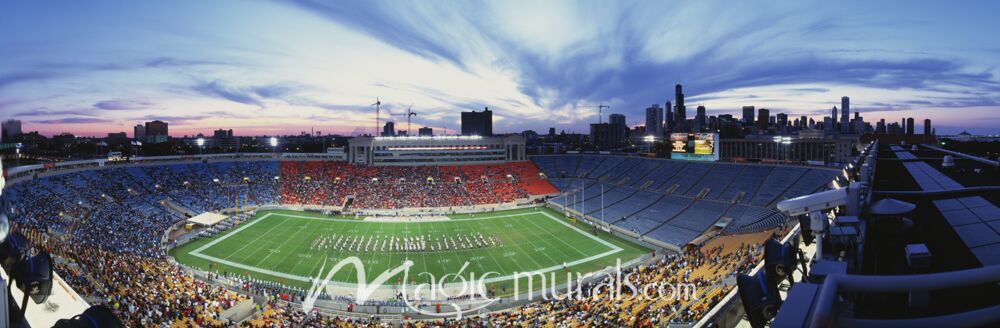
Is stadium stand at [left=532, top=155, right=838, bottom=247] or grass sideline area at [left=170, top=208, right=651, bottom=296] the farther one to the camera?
stadium stand at [left=532, top=155, right=838, bottom=247]

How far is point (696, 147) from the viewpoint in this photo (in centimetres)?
6175

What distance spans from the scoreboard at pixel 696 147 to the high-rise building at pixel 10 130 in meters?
64.1

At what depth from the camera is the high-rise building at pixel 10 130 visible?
12.9 ft

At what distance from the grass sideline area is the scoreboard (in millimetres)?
23437

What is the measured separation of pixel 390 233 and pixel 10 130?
133 ft

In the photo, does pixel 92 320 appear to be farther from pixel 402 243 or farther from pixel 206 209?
pixel 206 209

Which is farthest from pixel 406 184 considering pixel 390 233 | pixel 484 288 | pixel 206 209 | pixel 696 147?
pixel 696 147

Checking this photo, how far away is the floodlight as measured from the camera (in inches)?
145

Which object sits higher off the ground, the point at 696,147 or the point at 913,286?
the point at 696,147

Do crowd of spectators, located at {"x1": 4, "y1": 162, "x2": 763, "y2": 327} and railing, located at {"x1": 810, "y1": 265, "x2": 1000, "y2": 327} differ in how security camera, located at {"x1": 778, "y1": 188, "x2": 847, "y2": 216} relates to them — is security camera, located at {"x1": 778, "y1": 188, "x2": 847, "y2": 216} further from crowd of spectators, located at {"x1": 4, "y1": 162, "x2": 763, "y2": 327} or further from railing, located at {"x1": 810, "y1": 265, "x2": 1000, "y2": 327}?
crowd of spectators, located at {"x1": 4, "y1": 162, "x2": 763, "y2": 327}

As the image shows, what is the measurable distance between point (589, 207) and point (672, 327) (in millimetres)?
37748

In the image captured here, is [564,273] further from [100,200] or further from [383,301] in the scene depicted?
[100,200]

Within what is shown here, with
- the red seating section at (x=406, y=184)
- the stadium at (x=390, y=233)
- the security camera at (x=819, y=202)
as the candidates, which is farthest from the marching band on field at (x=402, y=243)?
the security camera at (x=819, y=202)

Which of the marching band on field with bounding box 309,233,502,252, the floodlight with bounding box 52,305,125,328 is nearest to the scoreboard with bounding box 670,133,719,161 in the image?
the marching band on field with bounding box 309,233,502,252
